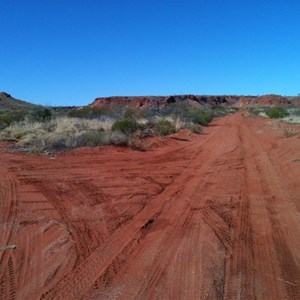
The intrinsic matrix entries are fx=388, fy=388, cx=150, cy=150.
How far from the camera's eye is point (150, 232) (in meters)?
7.36

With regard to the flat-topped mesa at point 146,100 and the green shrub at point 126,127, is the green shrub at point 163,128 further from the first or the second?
the flat-topped mesa at point 146,100

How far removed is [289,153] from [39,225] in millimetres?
11737

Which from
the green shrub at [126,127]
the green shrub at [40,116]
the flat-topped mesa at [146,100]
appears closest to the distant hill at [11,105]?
the flat-topped mesa at [146,100]

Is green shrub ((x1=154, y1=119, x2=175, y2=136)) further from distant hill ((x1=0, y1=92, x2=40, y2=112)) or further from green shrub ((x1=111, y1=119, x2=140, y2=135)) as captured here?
distant hill ((x1=0, y1=92, x2=40, y2=112))

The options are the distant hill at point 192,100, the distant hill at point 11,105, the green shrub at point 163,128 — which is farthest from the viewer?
the distant hill at point 192,100

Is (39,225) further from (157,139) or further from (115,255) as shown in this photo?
(157,139)

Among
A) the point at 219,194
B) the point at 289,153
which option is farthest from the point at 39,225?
the point at 289,153

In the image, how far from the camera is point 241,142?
22.0 metres

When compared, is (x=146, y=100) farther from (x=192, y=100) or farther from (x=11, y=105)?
(x=11, y=105)

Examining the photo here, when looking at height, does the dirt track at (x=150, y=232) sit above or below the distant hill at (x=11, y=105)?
below

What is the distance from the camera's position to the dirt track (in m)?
5.36

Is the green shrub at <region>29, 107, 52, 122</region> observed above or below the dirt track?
above

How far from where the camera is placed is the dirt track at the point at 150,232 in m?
5.36

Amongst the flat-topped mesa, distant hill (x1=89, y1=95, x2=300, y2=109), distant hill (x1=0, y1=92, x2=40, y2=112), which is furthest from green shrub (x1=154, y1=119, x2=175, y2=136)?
the flat-topped mesa
